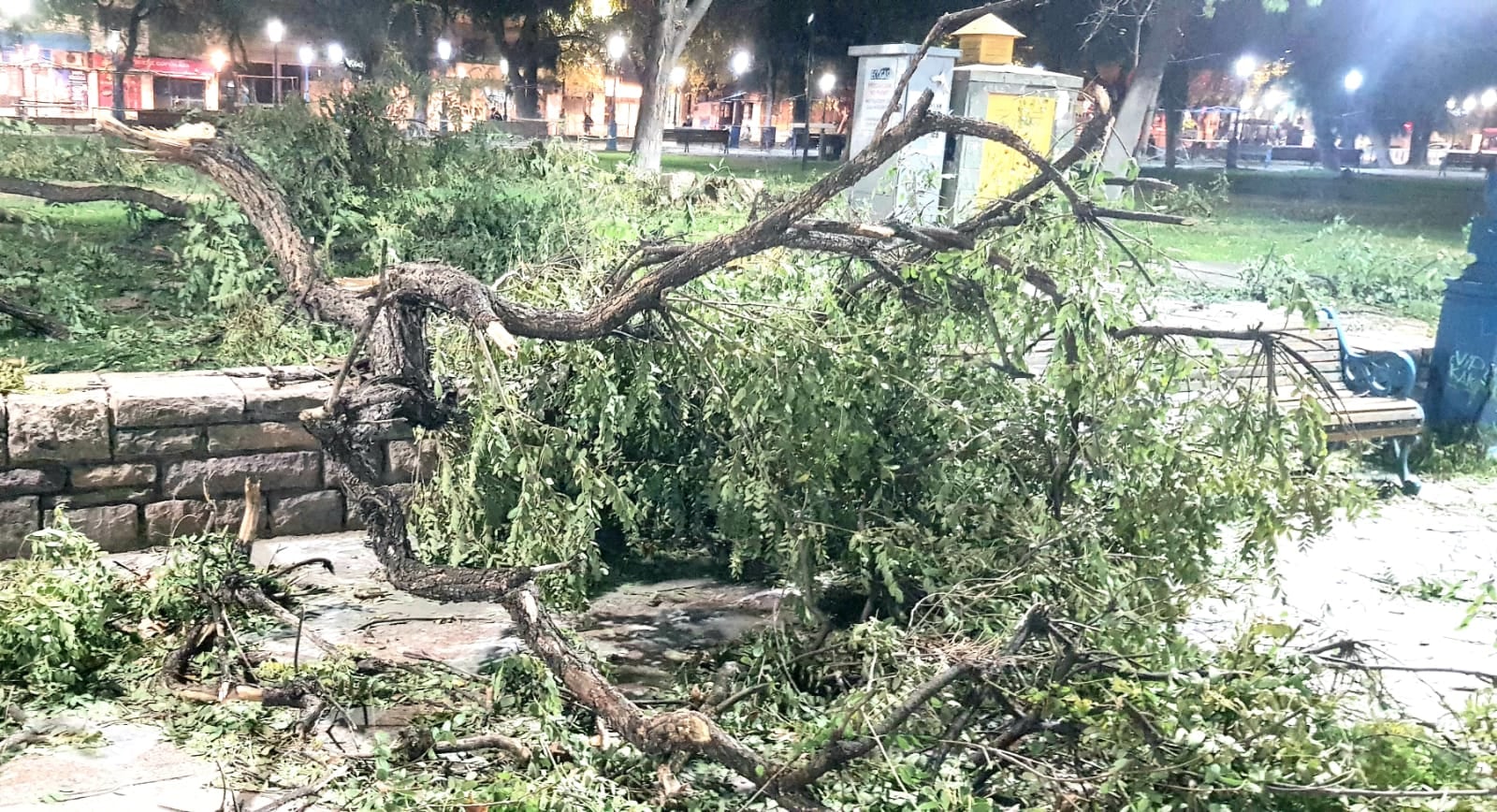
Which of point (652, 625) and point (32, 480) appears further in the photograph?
point (32, 480)

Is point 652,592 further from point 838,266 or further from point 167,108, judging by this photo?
point 167,108

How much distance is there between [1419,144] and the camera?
1645 centimetres

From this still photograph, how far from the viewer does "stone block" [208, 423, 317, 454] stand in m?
4.87

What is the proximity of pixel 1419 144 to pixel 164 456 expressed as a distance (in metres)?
17.7

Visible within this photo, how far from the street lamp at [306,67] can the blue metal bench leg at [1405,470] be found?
25.1 feet

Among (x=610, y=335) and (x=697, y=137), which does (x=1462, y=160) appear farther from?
(x=610, y=335)

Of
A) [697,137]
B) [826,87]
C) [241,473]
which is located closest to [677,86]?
[697,137]

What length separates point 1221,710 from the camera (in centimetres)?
276

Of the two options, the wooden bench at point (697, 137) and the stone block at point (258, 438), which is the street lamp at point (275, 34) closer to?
the stone block at point (258, 438)

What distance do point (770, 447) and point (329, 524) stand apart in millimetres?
2340

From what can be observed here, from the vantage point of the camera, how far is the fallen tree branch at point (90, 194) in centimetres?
660

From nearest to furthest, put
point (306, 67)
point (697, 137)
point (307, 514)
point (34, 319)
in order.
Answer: point (307, 514), point (34, 319), point (306, 67), point (697, 137)

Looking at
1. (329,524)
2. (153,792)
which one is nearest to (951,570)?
(153,792)

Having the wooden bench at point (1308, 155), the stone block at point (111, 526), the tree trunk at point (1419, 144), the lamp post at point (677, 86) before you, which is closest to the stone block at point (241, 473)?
the stone block at point (111, 526)
